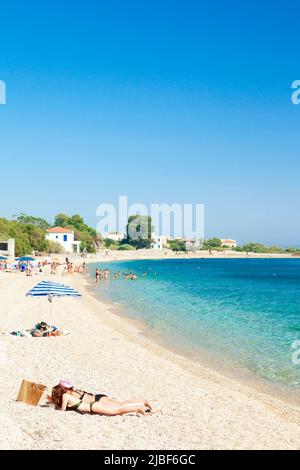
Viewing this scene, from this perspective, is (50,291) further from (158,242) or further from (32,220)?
(158,242)

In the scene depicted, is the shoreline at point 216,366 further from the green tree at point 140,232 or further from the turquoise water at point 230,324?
the green tree at point 140,232

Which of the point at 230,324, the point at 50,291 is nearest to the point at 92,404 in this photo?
the point at 50,291

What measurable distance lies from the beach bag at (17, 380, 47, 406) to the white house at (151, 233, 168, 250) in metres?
150

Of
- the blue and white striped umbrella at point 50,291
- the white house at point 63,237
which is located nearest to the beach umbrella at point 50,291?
the blue and white striped umbrella at point 50,291

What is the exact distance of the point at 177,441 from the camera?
780 cm

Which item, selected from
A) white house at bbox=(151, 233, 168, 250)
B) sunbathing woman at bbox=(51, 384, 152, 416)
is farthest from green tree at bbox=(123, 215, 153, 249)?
sunbathing woman at bbox=(51, 384, 152, 416)

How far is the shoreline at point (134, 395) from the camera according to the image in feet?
25.4

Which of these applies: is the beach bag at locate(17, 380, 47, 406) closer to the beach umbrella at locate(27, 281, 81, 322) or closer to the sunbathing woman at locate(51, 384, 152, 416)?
the sunbathing woman at locate(51, 384, 152, 416)

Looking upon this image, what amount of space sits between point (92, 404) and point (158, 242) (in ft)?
521

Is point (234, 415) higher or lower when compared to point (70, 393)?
lower

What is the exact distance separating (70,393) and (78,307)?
59.5 ft

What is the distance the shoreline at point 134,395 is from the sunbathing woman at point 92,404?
177mm

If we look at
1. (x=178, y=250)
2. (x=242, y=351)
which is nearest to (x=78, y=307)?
(x=242, y=351)
